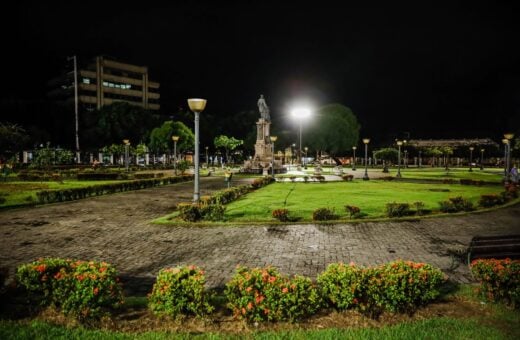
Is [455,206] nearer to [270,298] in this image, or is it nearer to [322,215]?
[322,215]

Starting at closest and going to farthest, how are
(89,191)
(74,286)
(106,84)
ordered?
(74,286) → (89,191) → (106,84)

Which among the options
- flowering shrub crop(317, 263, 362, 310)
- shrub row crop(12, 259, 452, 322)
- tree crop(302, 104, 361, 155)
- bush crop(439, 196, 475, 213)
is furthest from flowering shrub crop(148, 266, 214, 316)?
tree crop(302, 104, 361, 155)

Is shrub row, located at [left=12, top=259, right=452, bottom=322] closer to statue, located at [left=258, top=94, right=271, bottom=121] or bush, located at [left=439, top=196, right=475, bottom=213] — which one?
bush, located at [left=439, top=196, right=475, bottom=213]

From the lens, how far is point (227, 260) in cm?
859

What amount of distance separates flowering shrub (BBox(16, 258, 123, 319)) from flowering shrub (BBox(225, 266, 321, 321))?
5.72 ft

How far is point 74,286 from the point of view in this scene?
17.0 ft

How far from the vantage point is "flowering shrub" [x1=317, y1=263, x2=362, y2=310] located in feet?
17.1

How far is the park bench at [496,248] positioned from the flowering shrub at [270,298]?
3.99 m

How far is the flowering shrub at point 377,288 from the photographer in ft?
17.2

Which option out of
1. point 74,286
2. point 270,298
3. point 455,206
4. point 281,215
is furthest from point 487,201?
point 74,286

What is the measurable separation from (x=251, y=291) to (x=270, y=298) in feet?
0.91

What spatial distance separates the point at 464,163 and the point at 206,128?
66580 mm

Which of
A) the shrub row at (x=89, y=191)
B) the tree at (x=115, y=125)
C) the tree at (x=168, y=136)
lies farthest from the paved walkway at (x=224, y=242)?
the tree at (x=115, y=125)

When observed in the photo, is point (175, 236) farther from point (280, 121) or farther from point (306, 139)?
point (280, 121)
